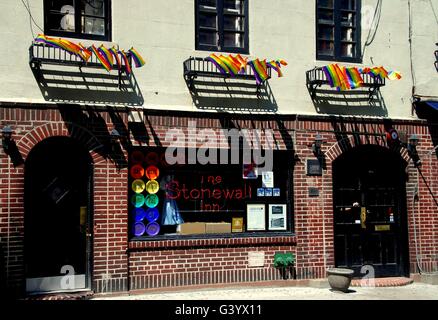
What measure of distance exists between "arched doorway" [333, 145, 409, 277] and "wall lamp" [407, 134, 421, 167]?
24 centimetres

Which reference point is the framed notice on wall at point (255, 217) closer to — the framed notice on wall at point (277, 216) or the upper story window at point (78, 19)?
the framed notice on wall at point (277, 216)

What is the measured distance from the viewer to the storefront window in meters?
10.4

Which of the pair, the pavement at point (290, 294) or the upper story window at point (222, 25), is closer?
the pavement at point (290, 294)

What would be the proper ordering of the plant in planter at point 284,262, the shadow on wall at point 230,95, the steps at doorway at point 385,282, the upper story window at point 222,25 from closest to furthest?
1. the shadow on wall at point 230,95
2. the upper story window at point 222,25
3. the plant in planter at point 284,262
4. the steps at doorway at point 385,282

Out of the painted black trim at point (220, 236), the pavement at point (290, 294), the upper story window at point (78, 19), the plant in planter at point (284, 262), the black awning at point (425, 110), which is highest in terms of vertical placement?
the upper story window at point (78, 19)

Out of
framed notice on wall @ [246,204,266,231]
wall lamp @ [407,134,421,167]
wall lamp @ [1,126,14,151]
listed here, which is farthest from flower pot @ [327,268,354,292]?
wall lamp @ [1,126,14,151]

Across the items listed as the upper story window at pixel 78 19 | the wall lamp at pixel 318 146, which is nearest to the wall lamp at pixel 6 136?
the upper story window at pixel 78 19

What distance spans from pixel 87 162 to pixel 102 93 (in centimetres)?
121

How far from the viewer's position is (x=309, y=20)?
11492 millimetres

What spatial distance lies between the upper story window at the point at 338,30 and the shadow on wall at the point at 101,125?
13.9 feet

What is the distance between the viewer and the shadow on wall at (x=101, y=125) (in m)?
9.68

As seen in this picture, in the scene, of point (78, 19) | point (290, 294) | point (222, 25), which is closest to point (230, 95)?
point (222, 25)
